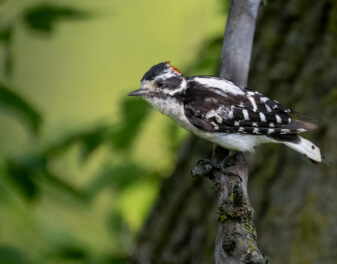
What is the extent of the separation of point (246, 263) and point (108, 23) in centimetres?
1010

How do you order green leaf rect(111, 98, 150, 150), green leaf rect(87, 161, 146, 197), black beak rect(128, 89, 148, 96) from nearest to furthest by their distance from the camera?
black beak rect(128, 89, 148, 96) < green leaf rect(111, 98, 150, 150) < green leaf rect(87, 161, 146, 197)

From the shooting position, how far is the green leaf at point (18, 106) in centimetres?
296

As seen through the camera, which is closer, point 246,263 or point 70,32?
point 246,263

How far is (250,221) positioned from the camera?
240cm

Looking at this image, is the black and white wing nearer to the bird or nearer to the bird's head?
the bird

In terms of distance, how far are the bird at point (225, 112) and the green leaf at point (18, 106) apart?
0.66 meters

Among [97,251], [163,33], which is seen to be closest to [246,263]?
[97,251]

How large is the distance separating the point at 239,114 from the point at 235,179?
730 millimetres

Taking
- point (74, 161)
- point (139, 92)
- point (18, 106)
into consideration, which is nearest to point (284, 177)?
point (139, 92)

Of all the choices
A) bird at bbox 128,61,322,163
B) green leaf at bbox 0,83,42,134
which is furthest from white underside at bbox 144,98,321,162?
green leaf at bbox 0,83,42,134

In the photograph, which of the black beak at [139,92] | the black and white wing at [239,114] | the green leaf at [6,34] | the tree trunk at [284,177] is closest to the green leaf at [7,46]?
the green leaf at [6,34]

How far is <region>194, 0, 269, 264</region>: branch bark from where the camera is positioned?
2.21 m

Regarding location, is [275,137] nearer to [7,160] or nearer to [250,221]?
[250,221]

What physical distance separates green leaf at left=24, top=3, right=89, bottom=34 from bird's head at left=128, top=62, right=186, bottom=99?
1.89ft
